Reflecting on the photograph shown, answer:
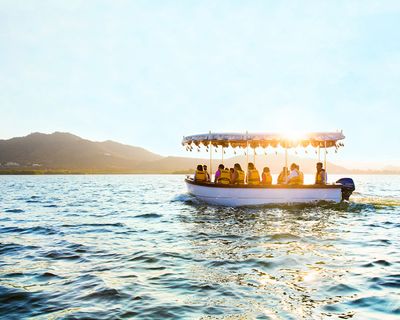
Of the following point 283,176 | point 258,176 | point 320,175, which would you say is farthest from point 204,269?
point 283,176

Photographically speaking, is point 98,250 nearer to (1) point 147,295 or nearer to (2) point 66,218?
(1) point 147,295

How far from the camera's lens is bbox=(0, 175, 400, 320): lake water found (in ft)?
24.4

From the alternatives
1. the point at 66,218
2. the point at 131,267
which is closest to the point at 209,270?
the point at 131,267

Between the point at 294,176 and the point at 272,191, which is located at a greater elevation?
the point at 294,176

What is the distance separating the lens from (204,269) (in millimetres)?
10258

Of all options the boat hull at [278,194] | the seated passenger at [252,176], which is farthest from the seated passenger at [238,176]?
the boat hull at [278,194]

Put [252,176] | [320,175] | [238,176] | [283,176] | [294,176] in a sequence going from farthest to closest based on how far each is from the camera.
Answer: [283,176] < [238,176] < [320,175] < [252,176] < [294,176]

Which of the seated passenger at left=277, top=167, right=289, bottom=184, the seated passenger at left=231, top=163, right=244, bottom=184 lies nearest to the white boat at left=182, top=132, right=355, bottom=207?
the seated passenger at left=231, top=163, right=244, bottom=184

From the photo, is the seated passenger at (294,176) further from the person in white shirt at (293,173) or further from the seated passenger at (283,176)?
the seated passenger at (283,176)

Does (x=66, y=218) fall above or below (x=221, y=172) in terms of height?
below

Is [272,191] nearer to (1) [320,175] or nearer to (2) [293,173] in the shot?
(2) [293,173]

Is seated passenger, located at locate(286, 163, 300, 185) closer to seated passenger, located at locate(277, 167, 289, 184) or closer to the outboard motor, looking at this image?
seated passenger, located at locate(277, 167, 289, 184)

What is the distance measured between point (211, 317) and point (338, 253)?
21.5 feet

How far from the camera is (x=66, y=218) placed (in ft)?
72.9
